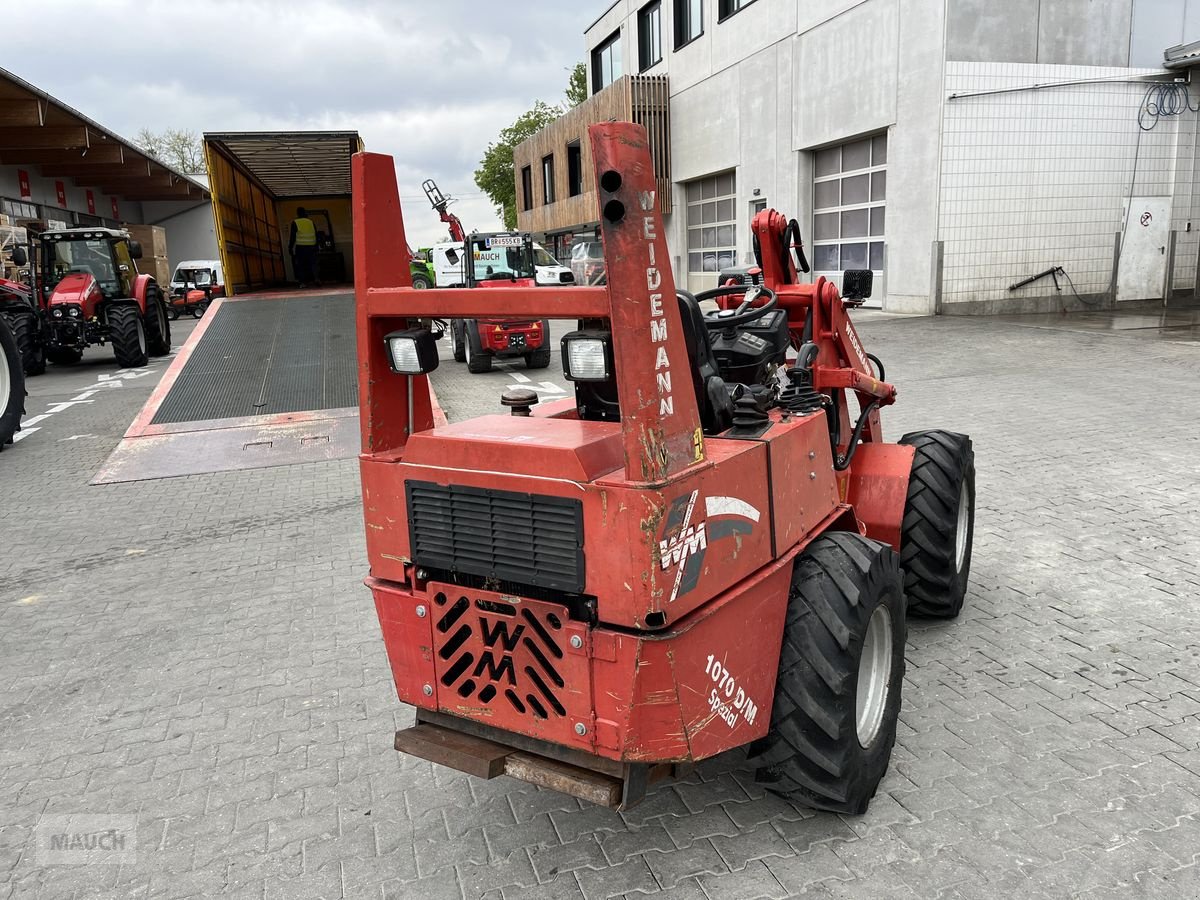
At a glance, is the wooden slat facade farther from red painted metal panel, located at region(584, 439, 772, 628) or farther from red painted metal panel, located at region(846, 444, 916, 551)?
red painted metal panel, located at region(584, 439, 772, 628)

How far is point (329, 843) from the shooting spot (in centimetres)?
302

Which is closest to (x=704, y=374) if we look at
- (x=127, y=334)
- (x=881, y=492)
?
(x=881, y=492)

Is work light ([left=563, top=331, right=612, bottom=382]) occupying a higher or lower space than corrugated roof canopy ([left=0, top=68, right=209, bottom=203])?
lower

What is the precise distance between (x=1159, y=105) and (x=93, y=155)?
28954 millimetres

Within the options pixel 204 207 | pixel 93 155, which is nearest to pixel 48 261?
pixel 93 155

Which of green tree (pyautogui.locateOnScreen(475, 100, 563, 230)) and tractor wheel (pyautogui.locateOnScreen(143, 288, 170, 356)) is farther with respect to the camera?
green tree (pyautogui.locateOnScreen(475, 100, 563, 230))

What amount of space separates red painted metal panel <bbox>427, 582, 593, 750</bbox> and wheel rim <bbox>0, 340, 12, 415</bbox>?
379 inches

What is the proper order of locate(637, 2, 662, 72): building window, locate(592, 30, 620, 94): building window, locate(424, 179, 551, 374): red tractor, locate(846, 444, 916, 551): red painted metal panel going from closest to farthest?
locate(846, 444, 916, 551): red painted metal panel, locate(424, 179, 551, 374): red tractor, locate(637, 2, 662, 72): building window, locate(592, 30, 620, 94): building window

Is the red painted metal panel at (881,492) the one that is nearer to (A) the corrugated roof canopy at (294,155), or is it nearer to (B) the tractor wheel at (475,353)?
(B) the tractor wheel at (475,353)

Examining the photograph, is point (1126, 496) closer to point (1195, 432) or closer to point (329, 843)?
point (1195, 432)

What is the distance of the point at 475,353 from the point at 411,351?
12.5 m

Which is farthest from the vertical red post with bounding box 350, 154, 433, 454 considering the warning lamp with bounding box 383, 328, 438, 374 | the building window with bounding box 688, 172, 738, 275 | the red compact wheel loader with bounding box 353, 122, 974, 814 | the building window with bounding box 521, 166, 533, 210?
the building window with bounding box 521, 166, 533, 210

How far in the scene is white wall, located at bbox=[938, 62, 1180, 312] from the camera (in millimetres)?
16922

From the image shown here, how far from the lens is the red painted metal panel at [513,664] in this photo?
101 inches
